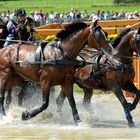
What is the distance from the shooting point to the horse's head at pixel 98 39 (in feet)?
40.2

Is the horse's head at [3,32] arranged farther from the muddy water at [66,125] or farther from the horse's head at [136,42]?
the horse's head at [136,42]

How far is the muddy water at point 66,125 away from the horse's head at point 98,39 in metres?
1.58

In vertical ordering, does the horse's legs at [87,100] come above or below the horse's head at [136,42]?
below


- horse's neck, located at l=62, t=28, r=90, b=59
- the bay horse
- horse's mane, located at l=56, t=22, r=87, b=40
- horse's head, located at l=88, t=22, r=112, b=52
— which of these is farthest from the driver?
horse's head, located at l=88, t=22, r=112, b=52

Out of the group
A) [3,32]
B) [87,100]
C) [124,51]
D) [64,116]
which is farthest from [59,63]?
[3,32]

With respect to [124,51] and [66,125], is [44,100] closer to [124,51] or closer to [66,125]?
[66,125]

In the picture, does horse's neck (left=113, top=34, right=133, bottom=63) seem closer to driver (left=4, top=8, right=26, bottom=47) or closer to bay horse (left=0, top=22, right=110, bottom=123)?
bay horse (left=0, top=22, right=110, bottom=123)

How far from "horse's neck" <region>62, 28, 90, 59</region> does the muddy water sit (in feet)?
4.66

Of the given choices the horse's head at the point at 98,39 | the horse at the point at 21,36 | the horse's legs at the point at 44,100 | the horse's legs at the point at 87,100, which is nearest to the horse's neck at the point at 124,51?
the horse's head at the point at 98,39

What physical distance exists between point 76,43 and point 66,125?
167 cm

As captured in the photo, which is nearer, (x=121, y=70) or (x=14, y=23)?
(x=121, y=70)

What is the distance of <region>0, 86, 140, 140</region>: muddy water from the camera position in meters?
11.6

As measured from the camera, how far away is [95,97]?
17.3 metres

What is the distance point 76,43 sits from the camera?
12570 millimetres
